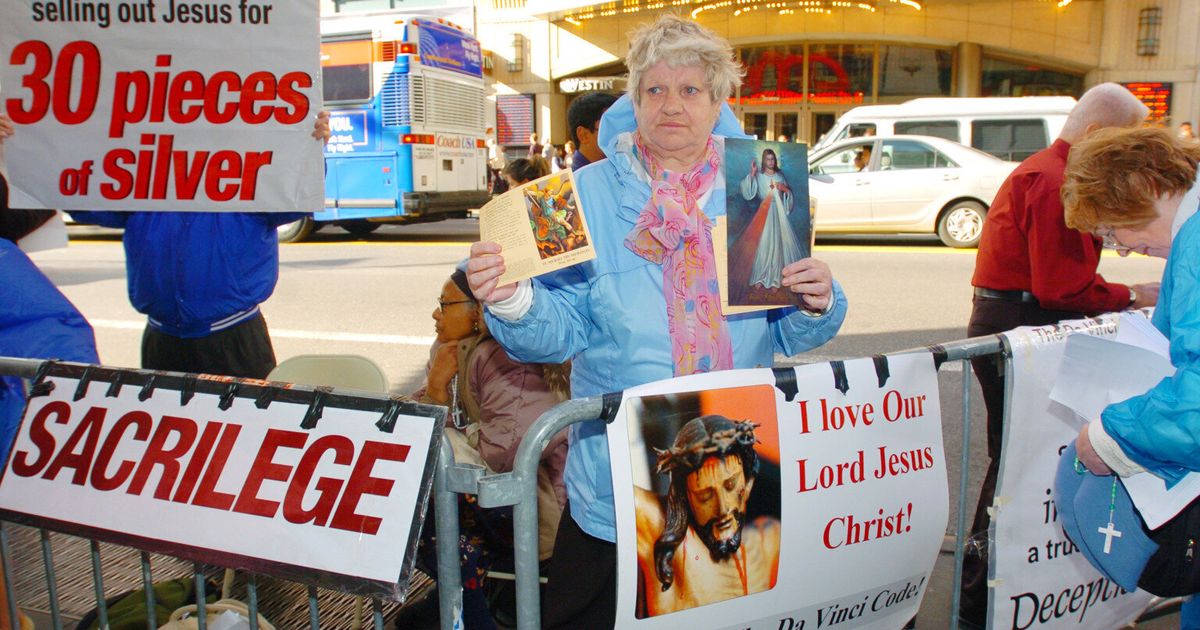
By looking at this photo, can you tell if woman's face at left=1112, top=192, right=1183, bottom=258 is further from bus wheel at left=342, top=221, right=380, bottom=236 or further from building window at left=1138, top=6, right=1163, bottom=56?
building window at left=1138, top=6, right=1163, bottom=56

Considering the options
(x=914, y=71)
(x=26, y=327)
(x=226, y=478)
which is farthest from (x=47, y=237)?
(x=914, y=71)

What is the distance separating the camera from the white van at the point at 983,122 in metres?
13.3

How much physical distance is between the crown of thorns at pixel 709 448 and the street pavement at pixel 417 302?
1720 millimetres

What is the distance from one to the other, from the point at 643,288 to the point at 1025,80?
26442mm

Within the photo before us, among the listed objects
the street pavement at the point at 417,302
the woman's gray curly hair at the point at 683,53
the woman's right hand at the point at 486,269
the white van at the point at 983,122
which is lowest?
the street pavement at the point at 417,302

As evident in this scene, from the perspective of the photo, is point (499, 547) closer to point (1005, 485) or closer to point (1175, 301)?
point (1005, 485)

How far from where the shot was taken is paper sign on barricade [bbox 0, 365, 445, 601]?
6.11ft

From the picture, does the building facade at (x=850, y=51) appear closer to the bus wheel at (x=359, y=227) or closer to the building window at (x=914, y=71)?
the building window at (x=914, y=71)

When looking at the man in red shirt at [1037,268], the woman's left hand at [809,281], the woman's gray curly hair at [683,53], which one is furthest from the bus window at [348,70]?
the woman's left hand at [809,281]

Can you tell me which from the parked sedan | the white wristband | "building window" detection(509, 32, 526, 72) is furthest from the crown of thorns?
"building window" detection(509, 32, 526, 72)

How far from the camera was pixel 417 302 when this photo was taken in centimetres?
928

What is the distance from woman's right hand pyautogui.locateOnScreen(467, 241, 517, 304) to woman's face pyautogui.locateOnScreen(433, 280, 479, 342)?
144 centimetres

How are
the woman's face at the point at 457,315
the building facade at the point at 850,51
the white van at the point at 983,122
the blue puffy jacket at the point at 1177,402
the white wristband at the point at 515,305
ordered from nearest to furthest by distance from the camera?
1. the blue puffy jacket at the point at 1177,402
2. the white wristband at the point at 515,305
3. the woman's face at the point at 457,315
4. the white van at the point at 983,122
5. the building facade at the point at 850,51

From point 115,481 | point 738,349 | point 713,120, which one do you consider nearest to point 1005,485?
point 738,349
